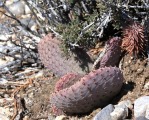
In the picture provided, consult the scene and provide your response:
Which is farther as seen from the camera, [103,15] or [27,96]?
[27,96]

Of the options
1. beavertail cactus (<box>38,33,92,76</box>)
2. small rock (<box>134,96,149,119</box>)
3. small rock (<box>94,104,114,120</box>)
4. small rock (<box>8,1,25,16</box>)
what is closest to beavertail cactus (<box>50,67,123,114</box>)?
small rock (<box>94,104,114,120</box>)

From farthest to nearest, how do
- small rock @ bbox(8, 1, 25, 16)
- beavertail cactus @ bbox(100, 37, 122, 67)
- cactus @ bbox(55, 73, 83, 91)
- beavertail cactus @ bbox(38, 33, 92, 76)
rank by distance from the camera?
small rock @ bbox(8, 1, 25, 16), beavertail cactus @ bbox(38, 33, 92, 76), beavertail cactus @ bbox(100, 37, 122, 67), cactus @ bbox(55, 73, 83, 91)

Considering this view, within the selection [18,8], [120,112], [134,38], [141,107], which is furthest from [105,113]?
[18,8]

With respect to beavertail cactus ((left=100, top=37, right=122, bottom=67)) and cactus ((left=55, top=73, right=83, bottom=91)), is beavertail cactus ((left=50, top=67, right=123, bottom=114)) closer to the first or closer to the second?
cactus ((left=55, top=73, right=83, bottom=91))

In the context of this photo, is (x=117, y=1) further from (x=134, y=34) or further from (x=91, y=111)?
(x=91, y=111)

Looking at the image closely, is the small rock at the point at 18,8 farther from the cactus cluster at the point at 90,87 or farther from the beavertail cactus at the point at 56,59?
the cactus cluster at the point at 90,87

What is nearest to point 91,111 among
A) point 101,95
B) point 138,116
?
point 101,95

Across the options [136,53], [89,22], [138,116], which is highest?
[89,22]
